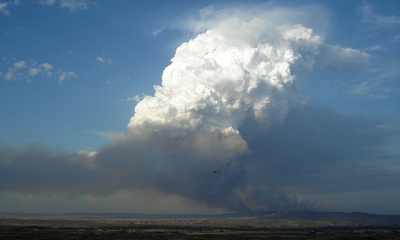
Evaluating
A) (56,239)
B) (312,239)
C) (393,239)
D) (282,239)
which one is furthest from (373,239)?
(56,239)

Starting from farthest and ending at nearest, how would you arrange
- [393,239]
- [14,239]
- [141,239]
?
1. [393,239]
2. [141,239]
3. [14,239]

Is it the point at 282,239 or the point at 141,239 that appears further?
the point at 282,239

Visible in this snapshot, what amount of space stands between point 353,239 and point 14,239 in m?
Result: 87.9

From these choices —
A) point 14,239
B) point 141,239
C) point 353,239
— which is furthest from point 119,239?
point 353,239

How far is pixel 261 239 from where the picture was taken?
116 m

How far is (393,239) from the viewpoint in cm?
11656

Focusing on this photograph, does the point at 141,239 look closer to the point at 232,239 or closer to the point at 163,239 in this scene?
the point at 163,239

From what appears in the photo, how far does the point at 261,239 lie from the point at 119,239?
122 ft

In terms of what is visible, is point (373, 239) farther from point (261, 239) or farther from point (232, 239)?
point (232, 239)

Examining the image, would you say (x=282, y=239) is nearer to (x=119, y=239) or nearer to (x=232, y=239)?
(x=232, y=239)

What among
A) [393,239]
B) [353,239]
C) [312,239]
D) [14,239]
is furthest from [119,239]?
[393,239]

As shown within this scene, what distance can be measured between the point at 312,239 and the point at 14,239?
7619 cm

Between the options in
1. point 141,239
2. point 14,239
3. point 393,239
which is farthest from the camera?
point 393,239

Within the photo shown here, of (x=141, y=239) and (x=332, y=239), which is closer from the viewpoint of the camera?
(x=141, y=239)
